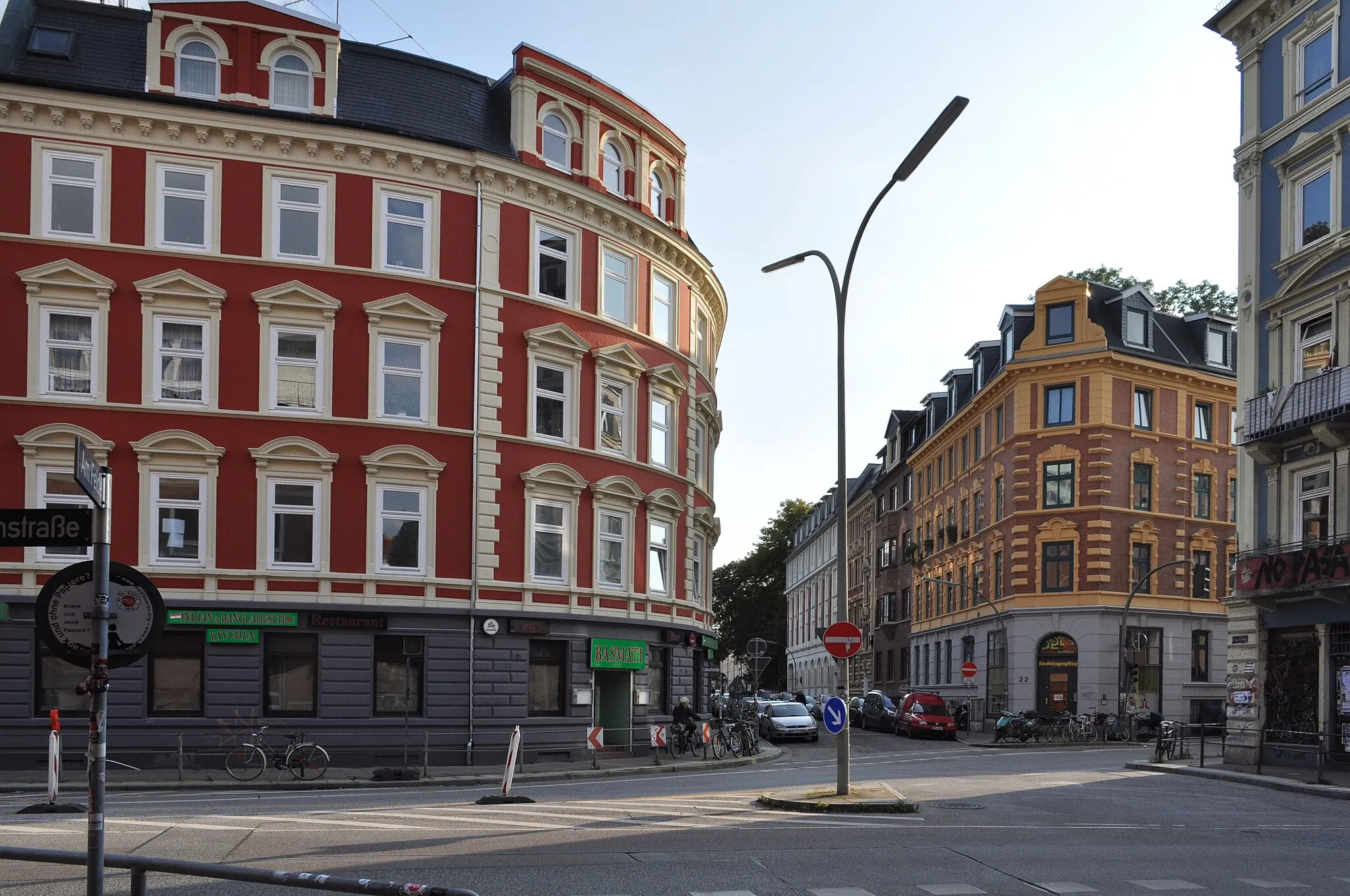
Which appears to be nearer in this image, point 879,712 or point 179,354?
point 179,354

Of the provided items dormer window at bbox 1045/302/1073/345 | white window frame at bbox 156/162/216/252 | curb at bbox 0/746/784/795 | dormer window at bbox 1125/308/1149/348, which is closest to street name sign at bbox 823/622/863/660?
curb at bbox 0/746/784/795

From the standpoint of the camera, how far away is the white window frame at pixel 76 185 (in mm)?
28547

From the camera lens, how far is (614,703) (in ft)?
111

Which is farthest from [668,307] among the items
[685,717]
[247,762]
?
[247,762]

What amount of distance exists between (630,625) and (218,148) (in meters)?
14.4

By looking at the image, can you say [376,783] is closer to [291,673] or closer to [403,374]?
[291,673]

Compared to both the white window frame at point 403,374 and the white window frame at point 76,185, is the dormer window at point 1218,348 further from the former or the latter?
the white window frame at point 76,185

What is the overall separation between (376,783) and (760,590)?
290ft

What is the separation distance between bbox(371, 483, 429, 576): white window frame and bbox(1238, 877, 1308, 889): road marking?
830 inches

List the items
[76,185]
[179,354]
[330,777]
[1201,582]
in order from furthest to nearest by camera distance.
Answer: [1201,582] → [179,354] → [76,185] → [330,777]

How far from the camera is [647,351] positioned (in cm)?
3572

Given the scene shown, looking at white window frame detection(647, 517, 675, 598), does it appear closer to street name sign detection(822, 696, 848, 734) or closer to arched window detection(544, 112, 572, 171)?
arched window detection(544, 112, 572, 171)

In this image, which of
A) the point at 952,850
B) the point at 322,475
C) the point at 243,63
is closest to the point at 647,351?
the point at 322,475

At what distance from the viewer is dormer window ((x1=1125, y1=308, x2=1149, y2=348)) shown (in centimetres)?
5388
